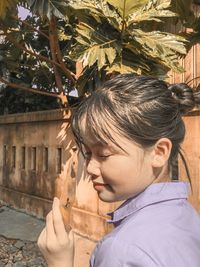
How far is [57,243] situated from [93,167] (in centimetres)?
25

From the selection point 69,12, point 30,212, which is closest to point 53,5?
point 69,12

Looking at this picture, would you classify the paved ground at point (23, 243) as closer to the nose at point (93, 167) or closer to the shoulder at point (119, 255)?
the nose at point (93, 167)

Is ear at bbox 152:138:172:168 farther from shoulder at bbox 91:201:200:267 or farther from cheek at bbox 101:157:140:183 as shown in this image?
shoulder at bbox 91:201:200:267

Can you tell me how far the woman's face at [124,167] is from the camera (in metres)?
1.23

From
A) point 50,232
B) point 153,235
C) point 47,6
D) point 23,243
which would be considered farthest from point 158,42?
point 23,243

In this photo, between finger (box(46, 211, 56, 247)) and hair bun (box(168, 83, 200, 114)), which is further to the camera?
hair bun (box(168, 83, 200, 114))

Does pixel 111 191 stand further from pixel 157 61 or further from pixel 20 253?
pixel 20 253

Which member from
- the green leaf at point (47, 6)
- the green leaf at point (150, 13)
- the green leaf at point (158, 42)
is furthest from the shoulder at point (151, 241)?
the green leaf at point (47, 6)

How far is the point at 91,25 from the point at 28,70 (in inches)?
214

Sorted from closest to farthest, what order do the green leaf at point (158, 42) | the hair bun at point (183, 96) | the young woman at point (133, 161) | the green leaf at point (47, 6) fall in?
the young woman at point (133, 161) → the hair bun at point (183, 96) → the green leaf at point (158, 42) → the green leaf at point (47, 6)

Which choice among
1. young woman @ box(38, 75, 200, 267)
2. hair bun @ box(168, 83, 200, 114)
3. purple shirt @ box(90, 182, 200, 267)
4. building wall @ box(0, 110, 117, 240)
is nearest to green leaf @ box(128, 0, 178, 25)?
building wall @ box(0, 110, 117, 240)

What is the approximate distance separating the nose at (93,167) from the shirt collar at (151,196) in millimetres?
145

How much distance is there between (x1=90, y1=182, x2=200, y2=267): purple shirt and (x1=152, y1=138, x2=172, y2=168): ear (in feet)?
0.30

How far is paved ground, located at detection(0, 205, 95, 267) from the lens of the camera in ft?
20.2
